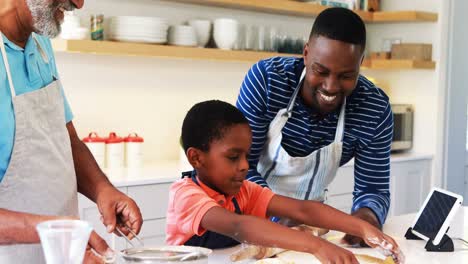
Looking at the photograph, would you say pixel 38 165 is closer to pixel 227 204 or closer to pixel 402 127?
pixel 227 204

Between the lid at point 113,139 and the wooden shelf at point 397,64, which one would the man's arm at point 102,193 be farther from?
the wooden shelf at point 397,64

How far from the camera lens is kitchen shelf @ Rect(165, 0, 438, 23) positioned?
3898mm

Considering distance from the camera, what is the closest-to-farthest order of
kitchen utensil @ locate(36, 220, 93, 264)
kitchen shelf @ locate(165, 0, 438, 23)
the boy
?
kitchen utensil @ locate(36, 220, 93, 264) → the boy → kitchen shelf @ locate(165, 0, 438, 23)

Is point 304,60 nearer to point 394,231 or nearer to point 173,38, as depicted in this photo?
point 394,231

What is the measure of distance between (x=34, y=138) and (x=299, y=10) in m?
2.97

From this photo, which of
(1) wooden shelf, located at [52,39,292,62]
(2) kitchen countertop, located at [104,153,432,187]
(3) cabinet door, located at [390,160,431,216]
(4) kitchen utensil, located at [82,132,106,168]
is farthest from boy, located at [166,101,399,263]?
(3) cabinet door, located at [390,160,431,216]

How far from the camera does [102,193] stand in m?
1.55

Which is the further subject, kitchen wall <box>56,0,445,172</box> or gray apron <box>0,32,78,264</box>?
kitchen wall <box>56,0,445,172</box>

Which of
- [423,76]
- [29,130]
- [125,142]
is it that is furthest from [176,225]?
[423,76]

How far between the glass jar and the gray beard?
201 cm

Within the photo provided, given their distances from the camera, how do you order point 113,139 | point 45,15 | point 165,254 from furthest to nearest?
point 113,139 → point 45,15 → point 165,254

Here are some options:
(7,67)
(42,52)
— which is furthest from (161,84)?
(7,67)

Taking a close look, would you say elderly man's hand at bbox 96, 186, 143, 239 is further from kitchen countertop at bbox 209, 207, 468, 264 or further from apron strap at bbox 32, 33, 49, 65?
apron strap at bbox 32, 33, 49, 65

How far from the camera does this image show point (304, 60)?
1941 mm
